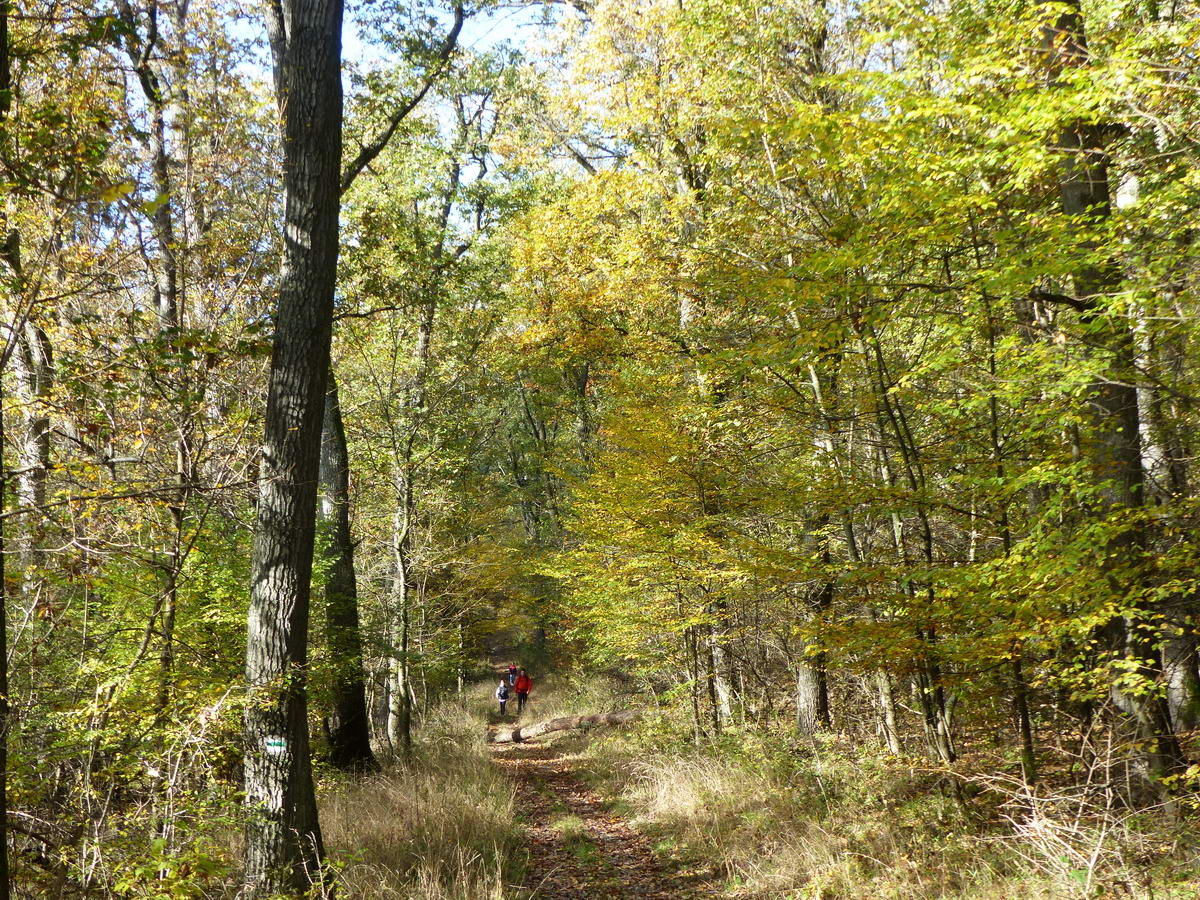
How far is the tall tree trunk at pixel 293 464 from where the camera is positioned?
4973mm

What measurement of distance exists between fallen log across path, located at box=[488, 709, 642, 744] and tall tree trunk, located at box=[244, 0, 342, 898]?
437 inches

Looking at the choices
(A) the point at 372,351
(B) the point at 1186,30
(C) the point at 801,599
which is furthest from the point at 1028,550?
(A) the point at 372,351

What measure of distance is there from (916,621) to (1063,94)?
376 centimetres

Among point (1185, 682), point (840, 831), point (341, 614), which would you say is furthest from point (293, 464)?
point (1185, 682)

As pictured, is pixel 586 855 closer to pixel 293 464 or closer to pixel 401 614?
pixel 293 464

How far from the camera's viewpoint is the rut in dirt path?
6.77m

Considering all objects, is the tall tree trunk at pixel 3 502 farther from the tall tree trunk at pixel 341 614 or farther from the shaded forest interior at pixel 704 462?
the tall tree trunk at pixel 341 614

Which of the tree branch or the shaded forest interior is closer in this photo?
the shaded forest interior

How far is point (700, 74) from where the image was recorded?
1055cm

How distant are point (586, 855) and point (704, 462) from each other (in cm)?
506

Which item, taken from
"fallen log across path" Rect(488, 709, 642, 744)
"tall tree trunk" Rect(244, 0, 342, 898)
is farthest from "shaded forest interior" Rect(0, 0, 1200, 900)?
"fallen log across path" Rect(488, 709, 642, 744)

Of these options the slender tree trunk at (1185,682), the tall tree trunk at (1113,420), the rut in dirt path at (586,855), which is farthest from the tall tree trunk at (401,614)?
the slender tree trunk at (1185,682)

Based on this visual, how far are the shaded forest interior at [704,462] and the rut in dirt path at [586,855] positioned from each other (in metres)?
0.13

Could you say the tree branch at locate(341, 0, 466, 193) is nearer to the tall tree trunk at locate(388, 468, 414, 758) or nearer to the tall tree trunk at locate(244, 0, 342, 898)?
the tall tree trunk at locate(244, 0, 342, 898)
